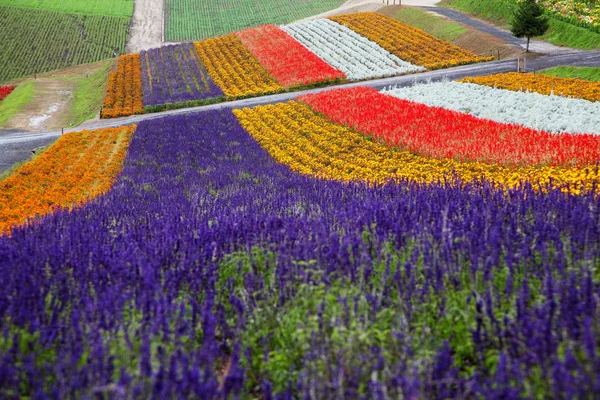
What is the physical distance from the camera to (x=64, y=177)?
19.8 meters

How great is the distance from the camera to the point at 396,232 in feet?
20.5

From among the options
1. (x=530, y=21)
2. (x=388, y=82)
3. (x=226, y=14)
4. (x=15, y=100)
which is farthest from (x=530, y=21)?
(x=226, y=14)

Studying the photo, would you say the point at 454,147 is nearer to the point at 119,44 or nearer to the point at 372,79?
the point at 372,79

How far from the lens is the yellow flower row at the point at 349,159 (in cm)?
1198

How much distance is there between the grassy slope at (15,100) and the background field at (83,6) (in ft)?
98.3

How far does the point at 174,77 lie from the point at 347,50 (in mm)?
13929

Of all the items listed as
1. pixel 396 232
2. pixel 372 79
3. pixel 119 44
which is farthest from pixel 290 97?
pixel 119 44

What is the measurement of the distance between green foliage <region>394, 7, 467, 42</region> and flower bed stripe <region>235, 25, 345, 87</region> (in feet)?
35.3

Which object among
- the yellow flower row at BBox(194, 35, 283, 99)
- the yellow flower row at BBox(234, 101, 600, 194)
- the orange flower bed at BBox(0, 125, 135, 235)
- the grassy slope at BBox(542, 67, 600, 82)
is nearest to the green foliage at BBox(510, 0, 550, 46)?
the grassy slope at BBox(542, 67, 600, 82)

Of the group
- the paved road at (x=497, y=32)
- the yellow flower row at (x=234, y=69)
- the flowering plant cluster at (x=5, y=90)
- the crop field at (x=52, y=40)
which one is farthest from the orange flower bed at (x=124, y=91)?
the paved road at (x=497, y=32)

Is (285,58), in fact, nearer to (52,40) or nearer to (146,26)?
(52,40)

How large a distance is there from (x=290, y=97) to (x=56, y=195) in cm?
2147

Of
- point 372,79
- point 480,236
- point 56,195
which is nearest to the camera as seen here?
point 480,236

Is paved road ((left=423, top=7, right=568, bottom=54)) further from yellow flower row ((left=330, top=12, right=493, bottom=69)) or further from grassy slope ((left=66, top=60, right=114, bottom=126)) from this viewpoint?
grassy slope ((left=66, top=60, right=114, bottom=126))
